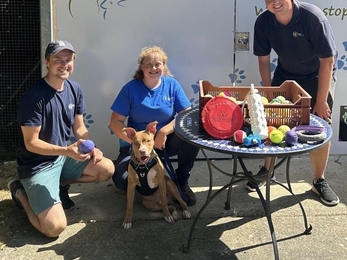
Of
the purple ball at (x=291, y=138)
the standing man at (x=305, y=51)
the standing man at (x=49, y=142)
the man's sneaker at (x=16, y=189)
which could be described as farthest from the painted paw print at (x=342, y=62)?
the man's sneaker at (x=16, y=189)

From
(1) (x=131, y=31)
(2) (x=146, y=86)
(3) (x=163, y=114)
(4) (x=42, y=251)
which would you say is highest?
(1) (x=131, y=31)

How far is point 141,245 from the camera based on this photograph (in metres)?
3.03

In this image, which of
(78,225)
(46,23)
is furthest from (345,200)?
(46,23)

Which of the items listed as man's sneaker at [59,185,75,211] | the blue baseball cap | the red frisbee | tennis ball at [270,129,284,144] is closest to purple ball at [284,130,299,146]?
tennis ball at [270,129,284,144]

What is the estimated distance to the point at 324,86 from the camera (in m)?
3.42

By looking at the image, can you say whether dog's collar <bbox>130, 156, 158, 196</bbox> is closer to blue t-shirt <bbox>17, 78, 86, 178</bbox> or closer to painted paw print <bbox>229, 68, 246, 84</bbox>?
blue t-shirt <bbox>17, 78, 86, 178</bbox>

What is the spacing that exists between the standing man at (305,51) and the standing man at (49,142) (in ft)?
5.19

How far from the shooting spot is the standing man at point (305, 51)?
3.35 m

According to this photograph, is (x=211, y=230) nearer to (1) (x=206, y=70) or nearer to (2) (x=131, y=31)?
(1) (x=206, y=70)

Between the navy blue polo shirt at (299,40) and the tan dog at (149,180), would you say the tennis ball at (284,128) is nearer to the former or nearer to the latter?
the tan dog at (149,180)

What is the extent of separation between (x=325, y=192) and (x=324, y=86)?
881mm

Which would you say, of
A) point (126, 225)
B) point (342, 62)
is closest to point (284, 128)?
point (126, 225)

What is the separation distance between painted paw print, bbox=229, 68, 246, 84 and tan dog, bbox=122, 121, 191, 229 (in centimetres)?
147

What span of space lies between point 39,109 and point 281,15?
6.30ft
